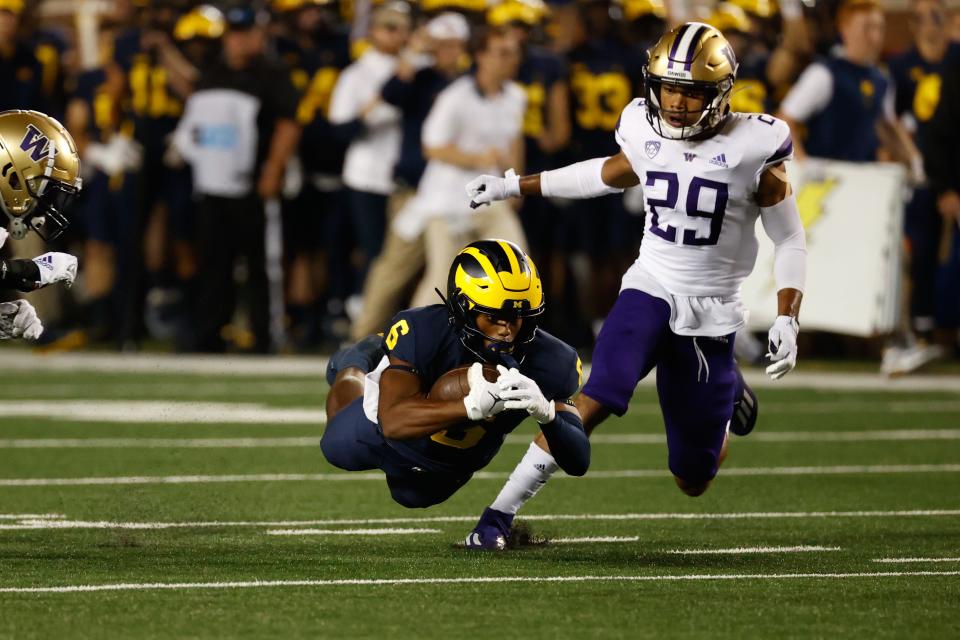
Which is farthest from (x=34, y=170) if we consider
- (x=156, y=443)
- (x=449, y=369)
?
(x=156, y=443)

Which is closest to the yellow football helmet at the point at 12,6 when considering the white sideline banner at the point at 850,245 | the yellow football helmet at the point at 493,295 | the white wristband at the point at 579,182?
the white sideline banner at the point at 850,245

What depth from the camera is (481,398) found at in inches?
210

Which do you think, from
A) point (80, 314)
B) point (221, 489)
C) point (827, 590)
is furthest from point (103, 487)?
point (80, 314)

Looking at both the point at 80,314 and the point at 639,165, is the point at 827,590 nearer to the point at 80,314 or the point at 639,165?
the point at 639,165

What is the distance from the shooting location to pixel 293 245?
13766 mm

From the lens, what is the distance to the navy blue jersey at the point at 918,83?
12359 millimetres

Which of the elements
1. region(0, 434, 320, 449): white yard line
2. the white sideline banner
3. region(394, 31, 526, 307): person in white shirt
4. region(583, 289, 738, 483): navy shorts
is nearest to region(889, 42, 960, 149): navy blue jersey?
the white sideline banner

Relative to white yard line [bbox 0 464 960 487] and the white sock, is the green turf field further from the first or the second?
the white sock

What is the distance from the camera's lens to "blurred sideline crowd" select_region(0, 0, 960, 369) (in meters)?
11.4

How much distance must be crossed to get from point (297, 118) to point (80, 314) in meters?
3.28

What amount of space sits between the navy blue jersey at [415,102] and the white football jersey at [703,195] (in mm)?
5455

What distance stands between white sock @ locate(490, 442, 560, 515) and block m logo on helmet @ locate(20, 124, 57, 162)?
1674mm

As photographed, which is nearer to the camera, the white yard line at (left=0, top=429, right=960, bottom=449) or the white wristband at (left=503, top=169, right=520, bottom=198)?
the white wristband at (left=503, top=169, right=520, bottom=198)

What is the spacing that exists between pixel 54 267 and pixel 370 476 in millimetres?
2361
